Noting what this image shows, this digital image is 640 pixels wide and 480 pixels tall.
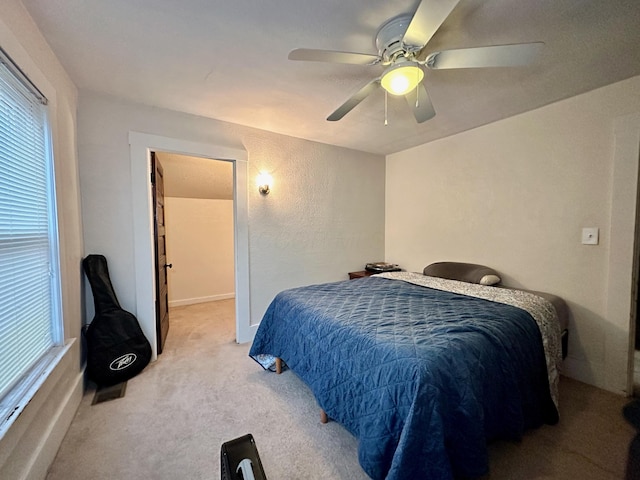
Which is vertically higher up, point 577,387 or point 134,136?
point 134,136

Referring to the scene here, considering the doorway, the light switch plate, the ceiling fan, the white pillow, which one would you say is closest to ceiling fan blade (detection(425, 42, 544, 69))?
the ceiling fan

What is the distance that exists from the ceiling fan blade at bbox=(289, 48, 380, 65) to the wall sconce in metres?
1.71

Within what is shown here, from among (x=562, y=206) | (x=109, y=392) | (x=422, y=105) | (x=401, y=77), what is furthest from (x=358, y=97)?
(x=109, y=392)

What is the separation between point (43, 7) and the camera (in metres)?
1.34

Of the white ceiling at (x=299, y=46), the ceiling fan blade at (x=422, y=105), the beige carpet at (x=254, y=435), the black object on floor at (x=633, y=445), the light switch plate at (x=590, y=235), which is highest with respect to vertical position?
the white ceiling at (x=299, y=46)

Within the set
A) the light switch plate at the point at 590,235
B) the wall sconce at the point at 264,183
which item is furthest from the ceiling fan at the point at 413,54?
the wall sconce at the point at 264,183

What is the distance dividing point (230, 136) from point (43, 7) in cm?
154

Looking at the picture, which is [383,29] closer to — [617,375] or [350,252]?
[350,252]

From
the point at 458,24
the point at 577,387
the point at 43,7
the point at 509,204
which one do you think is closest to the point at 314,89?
the point at 458,24

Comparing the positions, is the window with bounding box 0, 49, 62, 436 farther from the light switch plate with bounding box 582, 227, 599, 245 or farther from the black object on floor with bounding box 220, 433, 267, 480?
the light switch plate with bounding box 582, 227, 599, 245

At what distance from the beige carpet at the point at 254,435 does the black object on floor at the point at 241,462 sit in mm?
292

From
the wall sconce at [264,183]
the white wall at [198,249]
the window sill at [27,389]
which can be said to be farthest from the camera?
the white wall at [198,249]

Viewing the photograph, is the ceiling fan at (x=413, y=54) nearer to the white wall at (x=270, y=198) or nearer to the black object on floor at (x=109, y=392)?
the white wall at (x=270, y=198)

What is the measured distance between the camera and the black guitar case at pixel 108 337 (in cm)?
206
